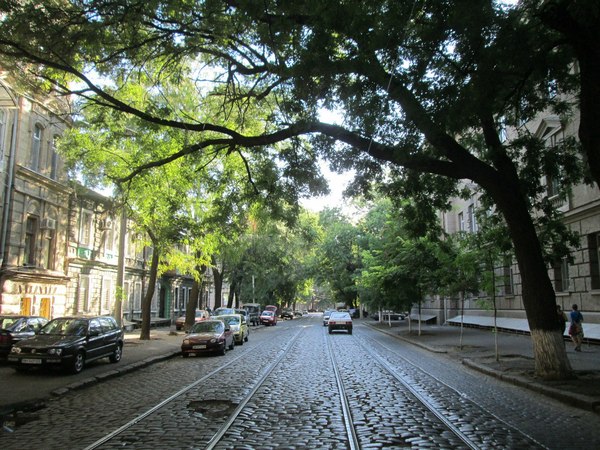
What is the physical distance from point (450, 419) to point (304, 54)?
6.83 m

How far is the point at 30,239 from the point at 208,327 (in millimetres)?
10755

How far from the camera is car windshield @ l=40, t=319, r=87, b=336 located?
14.2 metres

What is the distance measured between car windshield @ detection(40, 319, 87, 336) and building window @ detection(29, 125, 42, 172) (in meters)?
12.0

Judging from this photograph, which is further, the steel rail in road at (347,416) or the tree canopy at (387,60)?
the tree canopy at (387,60)

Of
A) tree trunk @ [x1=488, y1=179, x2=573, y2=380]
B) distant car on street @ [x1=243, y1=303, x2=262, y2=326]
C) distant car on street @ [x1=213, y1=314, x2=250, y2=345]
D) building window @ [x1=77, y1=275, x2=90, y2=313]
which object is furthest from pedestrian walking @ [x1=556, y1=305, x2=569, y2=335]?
distant car on street @ [x1=243, y1=303, x2=262, y2=326]

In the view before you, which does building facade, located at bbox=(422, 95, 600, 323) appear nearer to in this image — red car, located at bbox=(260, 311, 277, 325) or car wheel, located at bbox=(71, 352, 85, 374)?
car wheel, located at bbox=(71, 352, 85, 374)

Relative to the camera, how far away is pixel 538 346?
37.9 ft

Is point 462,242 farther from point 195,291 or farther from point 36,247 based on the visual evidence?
point 36,247

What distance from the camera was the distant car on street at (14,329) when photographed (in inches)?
586

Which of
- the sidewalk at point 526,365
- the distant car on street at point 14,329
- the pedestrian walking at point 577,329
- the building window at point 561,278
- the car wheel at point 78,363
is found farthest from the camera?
the building window at point 561,278

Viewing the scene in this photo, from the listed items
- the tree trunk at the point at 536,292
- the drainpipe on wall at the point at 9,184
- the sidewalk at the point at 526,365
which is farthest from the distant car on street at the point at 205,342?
the tree trunk at the point at 536,292

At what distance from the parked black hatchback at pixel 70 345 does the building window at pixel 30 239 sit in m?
10.1

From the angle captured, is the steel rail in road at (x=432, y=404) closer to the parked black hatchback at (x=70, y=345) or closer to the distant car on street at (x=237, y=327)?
the parked black hatchback at (x=70, y=345)

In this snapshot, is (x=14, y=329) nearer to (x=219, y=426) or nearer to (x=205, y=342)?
(x=205, y=342)
